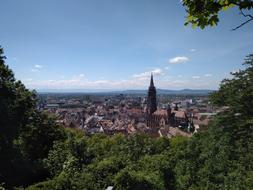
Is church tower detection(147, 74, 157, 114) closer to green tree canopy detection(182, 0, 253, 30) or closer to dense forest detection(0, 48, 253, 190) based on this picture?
dense forest detection(0, 48, 253, 190)

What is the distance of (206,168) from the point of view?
58.4 ft

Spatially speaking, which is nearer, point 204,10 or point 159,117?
point 204,10

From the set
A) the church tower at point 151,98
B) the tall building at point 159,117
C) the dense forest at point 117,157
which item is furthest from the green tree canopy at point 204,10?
the church tower at point 151,98

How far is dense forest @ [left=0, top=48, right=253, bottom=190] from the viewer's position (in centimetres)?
1389

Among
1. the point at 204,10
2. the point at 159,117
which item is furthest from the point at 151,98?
the point at 204,10

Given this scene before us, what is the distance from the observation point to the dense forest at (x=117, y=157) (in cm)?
1389

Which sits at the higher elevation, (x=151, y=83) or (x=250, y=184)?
(x=151, y=83)

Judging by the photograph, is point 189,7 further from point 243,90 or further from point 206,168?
point 243,90

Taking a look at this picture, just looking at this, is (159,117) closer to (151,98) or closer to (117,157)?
(151,98)

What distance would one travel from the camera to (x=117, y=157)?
1977 cm

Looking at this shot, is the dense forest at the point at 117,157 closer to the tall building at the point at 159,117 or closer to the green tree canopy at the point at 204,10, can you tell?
the green tree canopy at the point at 204,10

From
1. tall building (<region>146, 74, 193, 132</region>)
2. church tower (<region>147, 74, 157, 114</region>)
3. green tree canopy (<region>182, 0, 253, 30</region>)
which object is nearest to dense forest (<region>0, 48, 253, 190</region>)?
green tree canopy (<region>182, 0, 253, 30</region>)

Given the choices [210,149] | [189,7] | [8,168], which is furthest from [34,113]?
[189,7]

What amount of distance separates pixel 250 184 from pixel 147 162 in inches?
318
